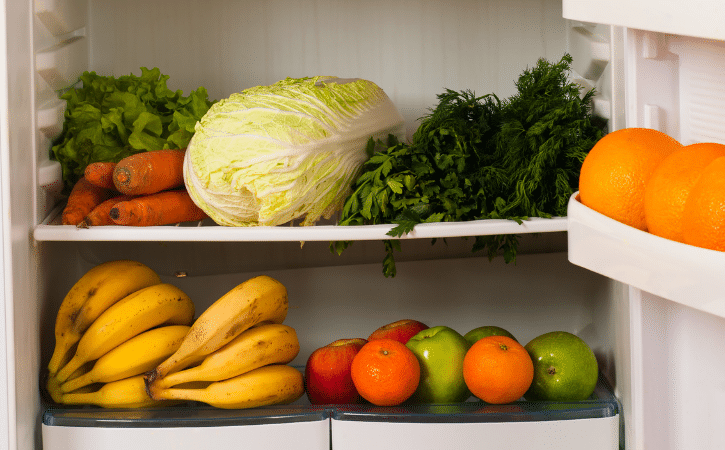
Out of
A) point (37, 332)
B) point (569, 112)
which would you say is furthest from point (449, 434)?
point (37, 332)

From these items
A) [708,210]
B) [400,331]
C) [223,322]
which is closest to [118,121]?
[223,322]

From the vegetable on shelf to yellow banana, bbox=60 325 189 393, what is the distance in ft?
A: 1.29

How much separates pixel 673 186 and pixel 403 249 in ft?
3.53

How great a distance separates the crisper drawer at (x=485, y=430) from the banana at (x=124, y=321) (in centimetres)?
43

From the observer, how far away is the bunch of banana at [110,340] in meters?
1.29

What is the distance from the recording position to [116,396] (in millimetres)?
1288

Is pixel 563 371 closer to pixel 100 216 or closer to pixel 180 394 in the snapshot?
pixel 180 394

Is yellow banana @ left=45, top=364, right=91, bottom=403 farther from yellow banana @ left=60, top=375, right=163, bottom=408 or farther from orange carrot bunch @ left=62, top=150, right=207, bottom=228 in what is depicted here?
orange carrot bunch @ left=62, top=150, right=207, bottom=228

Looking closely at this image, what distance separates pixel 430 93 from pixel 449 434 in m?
0.91

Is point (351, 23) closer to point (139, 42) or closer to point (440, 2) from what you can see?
point (440, 2)

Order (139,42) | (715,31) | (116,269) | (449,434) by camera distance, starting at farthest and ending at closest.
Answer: (139,42)
(116,269)
(449,434)
(715,31)

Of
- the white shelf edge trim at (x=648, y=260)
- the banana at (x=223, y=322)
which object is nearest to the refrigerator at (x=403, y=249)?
the white shelf edge trim at (x=648, y=260)

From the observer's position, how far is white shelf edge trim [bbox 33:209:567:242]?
1.21 m

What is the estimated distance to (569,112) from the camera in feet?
4.25
